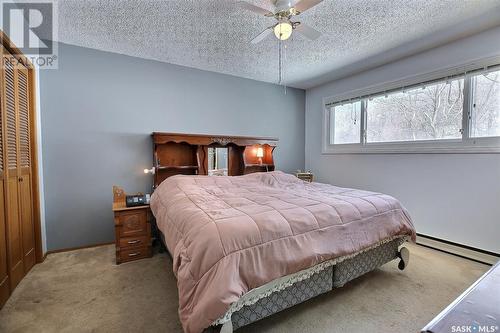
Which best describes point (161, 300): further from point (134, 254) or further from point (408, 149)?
point (408, 149)

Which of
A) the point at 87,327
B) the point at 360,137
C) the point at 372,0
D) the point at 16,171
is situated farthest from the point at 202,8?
the point at 360,137

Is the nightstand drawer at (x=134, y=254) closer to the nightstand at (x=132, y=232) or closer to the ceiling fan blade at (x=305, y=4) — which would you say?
the nightstand at (x=132, y=232)

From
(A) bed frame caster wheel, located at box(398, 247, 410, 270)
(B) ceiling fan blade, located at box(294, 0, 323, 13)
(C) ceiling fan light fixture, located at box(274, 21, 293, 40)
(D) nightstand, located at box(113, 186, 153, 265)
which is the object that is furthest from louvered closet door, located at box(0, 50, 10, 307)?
(A) bed frame caster wheel, located at box(398, 247, 410, 270)

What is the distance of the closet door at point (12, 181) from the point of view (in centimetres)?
188

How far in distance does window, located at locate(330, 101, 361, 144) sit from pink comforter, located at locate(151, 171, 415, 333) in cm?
202

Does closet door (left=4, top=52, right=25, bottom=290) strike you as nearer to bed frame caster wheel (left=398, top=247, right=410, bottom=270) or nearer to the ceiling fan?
the ceiling fan

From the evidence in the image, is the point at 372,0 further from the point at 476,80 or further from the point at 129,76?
the point at 129,76

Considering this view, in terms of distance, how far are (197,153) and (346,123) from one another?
106 inches

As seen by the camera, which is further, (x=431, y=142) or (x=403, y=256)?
(x=431, y=142)

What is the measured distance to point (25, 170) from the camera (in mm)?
2232

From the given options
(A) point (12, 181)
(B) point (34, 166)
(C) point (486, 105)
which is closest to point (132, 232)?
(A) point (12, 181)

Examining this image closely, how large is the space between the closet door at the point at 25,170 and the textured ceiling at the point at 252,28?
0.77 meters

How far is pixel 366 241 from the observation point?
1830mm

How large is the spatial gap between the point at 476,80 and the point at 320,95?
223 cm
